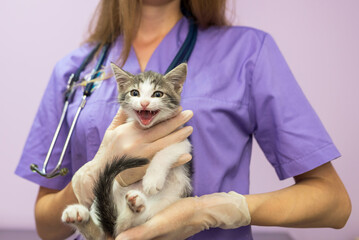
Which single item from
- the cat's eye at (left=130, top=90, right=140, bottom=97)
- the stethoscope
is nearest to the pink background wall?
the stethoscope

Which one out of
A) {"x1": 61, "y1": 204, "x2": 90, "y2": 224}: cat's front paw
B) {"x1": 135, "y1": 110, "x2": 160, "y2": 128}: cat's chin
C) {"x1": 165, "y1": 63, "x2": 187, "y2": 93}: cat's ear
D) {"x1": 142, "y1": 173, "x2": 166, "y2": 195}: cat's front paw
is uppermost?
{"x1": 165, "y1": 63, "x2": 187, "y2": 93}: cat's ear

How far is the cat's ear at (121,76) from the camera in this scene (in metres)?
0.79

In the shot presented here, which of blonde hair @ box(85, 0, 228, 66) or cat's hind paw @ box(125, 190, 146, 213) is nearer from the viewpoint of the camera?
cat's hind paw @ box(125, 190, 146, 213)

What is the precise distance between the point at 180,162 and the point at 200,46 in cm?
43

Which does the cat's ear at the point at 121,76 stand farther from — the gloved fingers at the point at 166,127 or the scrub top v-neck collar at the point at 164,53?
the scrub top v-neck collar at the point at 164,53

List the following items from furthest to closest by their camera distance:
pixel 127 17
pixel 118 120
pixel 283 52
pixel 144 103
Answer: pixel 283 52
pixel 127 17
pixel 118 120
pixel 144 103

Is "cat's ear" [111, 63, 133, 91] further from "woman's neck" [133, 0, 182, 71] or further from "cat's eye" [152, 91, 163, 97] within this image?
"woman's neck" [133, 0, 182, 71]

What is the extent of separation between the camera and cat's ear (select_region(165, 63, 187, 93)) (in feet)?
2.51

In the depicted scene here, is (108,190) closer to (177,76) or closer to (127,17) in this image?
(177,76)

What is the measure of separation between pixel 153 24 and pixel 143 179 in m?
0.57

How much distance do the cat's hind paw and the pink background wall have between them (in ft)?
2.92

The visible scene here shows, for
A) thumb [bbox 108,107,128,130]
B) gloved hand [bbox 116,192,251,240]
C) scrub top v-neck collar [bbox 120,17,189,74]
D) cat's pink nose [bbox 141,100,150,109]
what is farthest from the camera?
scrub top v-neck collar [bbox 120,17,189,74]

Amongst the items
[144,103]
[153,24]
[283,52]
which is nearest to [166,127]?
[144,103]

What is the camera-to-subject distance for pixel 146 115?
2.45 feet
